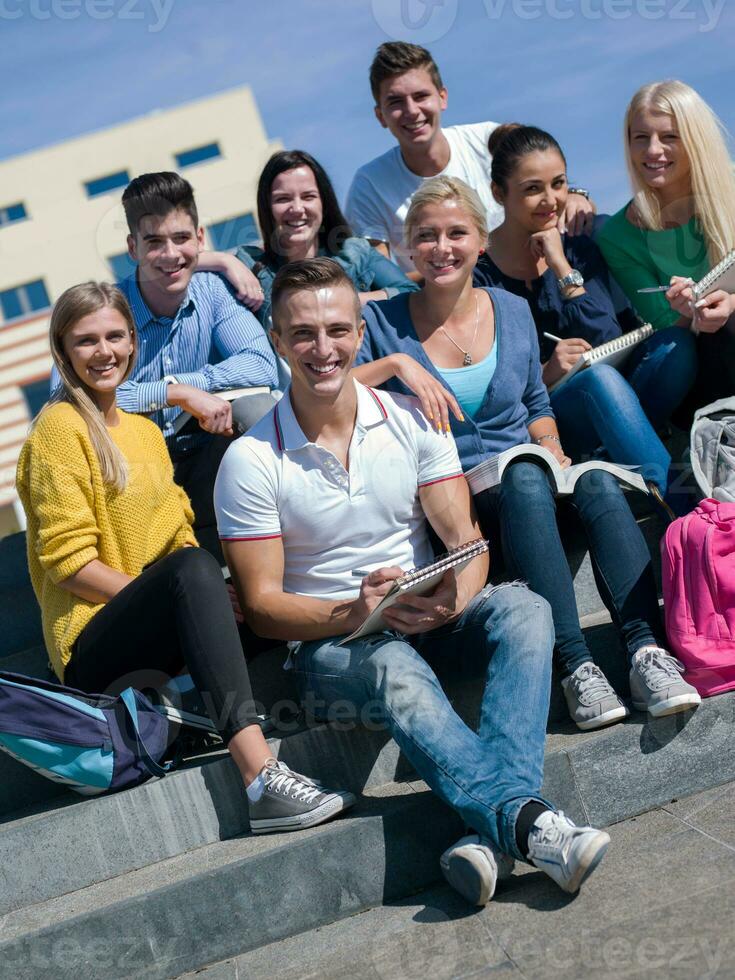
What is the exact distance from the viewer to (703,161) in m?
4.11

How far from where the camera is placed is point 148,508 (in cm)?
338

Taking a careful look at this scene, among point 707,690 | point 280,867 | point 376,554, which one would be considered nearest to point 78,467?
point 376,554

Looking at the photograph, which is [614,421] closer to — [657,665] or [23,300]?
[657,665]

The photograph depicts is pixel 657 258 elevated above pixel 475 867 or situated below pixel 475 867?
above

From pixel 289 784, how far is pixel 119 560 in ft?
2.91

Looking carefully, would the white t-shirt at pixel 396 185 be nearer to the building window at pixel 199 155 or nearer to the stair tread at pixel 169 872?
the stair tread at pixel 169 872

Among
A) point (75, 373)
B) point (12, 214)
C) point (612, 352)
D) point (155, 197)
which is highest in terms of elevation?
point (12, 214)

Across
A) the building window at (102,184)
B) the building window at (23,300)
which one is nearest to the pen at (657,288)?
the building window at (23,300)

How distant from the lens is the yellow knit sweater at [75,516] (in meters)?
3.18

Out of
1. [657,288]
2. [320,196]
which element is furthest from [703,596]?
[320,196]

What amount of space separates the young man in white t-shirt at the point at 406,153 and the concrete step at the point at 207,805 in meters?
2.70

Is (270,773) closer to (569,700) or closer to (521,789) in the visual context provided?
(521,789)

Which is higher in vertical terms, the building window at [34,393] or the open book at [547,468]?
the building window at [34,393]

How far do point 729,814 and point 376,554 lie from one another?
117 cm
